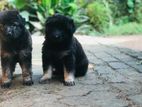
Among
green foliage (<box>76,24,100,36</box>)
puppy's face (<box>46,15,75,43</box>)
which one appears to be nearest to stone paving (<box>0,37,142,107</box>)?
puppy's face (<box>46,15,75,43</box>)

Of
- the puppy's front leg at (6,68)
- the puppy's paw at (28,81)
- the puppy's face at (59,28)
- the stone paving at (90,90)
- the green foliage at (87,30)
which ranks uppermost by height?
the puppy's face at (59,28)

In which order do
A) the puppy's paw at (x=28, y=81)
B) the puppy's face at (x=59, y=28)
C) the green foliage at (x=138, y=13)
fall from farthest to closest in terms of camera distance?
the green foliage at (x=138, y=13)
the puppy's paw at (x=28, y=81)
the puppy's face at (x=59, y=28)

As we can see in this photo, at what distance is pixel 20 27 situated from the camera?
468 centimetres

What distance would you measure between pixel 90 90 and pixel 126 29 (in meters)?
8.44

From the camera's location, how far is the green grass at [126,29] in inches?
499

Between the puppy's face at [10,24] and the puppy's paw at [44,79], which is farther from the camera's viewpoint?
the puppy's paw at [44,79]

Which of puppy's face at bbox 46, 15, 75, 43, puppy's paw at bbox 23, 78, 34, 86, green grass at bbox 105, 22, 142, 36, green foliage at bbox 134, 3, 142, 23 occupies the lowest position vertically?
green grass at bbox 105, 22, 142, 36

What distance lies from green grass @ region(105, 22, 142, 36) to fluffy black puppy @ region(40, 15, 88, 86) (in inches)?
298

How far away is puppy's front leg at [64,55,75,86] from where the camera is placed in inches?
195

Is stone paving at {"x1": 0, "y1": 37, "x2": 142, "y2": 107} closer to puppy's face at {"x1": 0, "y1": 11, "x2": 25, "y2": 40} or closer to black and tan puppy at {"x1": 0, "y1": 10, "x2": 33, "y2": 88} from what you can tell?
black and tan puppy at {"x1": 0, "y1": 10, "x2": 33, "y2": 88}

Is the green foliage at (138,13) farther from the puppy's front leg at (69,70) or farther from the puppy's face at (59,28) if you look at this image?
the puppy's face at (59,28)

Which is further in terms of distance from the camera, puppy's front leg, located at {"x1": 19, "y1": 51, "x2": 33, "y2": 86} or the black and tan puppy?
puppy's front leg, located at {"x1": 19, "y1": 51, "x2": 33, "y2": 86}

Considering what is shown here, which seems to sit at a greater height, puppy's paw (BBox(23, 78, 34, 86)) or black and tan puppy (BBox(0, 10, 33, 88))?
black and tan puppy (BBox(0, 10, 33, 88))

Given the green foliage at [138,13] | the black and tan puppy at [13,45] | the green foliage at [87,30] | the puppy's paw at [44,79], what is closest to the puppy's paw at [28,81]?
the black and tan puppy at [13,45]
